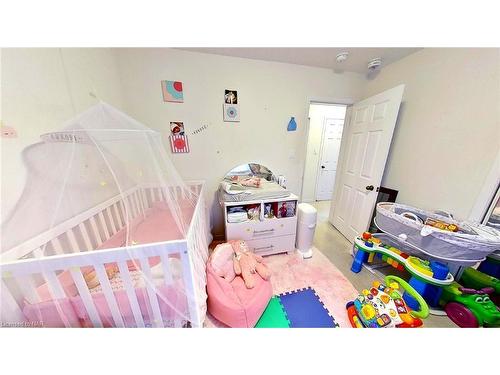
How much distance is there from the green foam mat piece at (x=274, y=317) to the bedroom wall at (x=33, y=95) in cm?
171

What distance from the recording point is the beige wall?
124cm

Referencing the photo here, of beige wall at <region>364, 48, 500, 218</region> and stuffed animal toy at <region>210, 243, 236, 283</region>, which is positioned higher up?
beige wall at <region>364, 48, 500, 218</region>

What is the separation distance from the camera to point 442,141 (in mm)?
1494

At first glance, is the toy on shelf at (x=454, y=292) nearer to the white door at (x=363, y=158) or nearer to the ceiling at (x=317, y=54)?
the white door at (x=363, y=158)

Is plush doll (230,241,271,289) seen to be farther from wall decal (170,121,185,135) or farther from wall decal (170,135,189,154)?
wall decal (170,121,185,135)

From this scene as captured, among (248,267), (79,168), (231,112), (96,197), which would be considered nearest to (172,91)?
(231,112)

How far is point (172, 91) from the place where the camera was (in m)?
1.77

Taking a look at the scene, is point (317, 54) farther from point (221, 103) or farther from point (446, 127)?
point (446, 127)

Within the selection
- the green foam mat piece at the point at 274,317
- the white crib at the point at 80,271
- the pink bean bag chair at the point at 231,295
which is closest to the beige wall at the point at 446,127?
the green foam mat piece at the point at 274,317

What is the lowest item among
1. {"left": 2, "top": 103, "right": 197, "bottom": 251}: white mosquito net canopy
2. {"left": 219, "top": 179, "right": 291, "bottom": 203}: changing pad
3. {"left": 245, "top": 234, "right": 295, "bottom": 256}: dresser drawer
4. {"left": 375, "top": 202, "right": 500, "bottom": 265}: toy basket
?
{"left": 245, "top": 234, "right": 295, "bottom": 256}: dresser drawer

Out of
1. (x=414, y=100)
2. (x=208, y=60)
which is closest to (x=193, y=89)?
(x=208, y=60)

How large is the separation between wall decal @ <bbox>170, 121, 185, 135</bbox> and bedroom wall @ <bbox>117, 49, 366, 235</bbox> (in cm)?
5

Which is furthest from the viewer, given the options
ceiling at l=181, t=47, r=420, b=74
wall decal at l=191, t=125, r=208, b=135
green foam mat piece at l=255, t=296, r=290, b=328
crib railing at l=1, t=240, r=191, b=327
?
wall decal at l=191, t=125, r=208, b=135

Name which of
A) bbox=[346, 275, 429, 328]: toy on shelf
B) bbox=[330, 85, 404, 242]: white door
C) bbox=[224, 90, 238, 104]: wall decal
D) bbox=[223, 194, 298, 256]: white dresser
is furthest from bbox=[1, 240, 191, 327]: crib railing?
bbox=[330, 85, 404, 242]: white door
